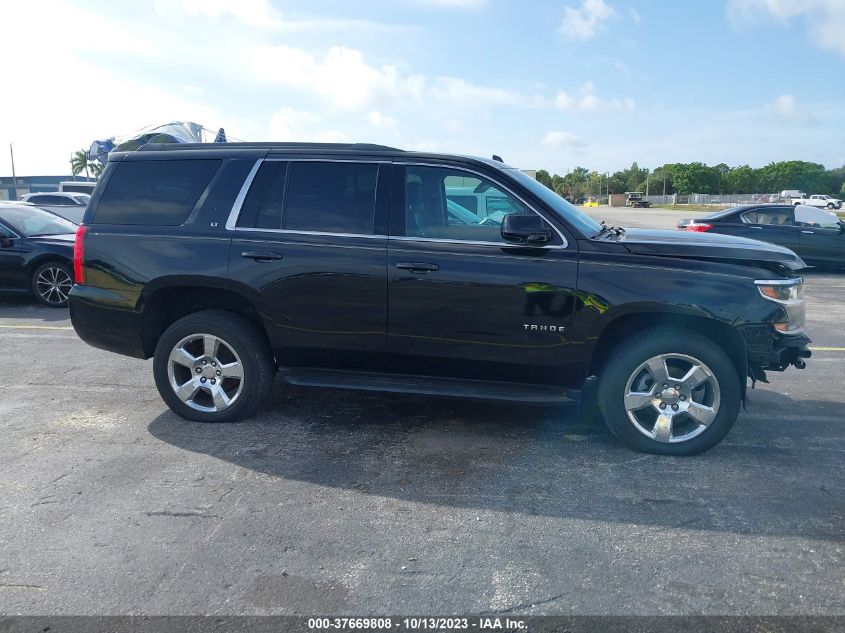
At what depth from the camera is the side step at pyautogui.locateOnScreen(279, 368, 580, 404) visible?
175 inches

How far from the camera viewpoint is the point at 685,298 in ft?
13.9

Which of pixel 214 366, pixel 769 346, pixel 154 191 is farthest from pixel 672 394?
pixel 154 191

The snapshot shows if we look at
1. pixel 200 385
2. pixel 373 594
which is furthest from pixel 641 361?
pixel 200 385

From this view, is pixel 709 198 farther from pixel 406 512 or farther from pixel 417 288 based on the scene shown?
pixel 406 512

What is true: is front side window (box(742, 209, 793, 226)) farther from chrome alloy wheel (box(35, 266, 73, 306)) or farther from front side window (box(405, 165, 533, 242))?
chrome alloy wheel (box(35, 266, 73, 306))

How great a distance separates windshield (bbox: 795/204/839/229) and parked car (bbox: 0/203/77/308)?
13485mm

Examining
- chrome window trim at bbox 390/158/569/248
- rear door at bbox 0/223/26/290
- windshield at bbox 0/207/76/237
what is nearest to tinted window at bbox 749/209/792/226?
chrome window trim at bbox 390/158/569/248

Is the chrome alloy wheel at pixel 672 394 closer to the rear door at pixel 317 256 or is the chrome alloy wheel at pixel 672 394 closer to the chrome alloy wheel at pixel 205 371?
A: the rear door at pixel 317 256

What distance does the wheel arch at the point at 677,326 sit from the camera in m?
4.36

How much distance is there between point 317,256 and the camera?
183 inches

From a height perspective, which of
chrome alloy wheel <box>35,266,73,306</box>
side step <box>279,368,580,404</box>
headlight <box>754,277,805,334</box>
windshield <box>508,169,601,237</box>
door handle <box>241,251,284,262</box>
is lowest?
side step <box>279,368,580,404</box>

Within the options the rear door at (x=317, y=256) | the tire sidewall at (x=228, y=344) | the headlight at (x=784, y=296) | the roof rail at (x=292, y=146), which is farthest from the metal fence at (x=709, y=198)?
the tire sidewall at (x=228, y=344)

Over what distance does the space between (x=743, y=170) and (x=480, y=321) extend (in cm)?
12556

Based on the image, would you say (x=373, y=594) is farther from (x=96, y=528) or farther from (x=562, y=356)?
(x=562, y=356)
